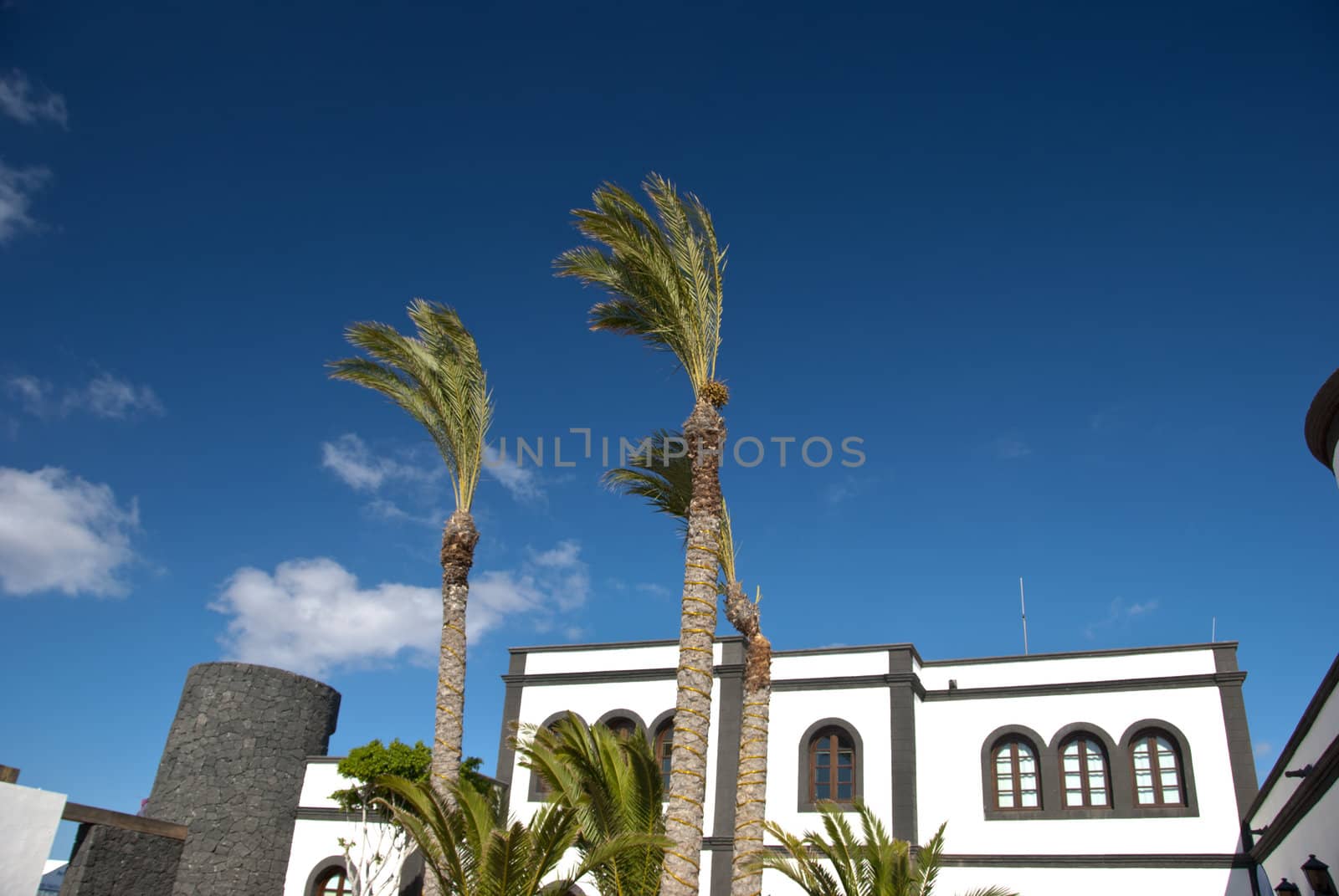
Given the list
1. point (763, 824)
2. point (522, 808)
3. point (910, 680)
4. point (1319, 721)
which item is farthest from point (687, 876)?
point (522, 808)

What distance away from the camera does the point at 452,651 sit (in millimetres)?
14172

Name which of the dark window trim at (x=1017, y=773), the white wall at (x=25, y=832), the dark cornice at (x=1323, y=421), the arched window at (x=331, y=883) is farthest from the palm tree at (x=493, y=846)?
the dark window trim at (x=1017, y=773)

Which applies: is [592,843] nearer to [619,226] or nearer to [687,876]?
[687,876]

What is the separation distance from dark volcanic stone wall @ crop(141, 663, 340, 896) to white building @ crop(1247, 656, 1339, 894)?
17659mm

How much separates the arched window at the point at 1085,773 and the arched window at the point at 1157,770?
518mm

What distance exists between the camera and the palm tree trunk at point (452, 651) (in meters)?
13.5

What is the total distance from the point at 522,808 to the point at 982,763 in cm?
950

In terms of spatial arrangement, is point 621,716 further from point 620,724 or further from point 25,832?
point 25,832

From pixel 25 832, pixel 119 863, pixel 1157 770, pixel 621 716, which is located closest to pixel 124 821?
pixel 119 863

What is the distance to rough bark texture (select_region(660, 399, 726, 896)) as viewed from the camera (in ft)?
32.9

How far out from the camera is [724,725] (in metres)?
20.1

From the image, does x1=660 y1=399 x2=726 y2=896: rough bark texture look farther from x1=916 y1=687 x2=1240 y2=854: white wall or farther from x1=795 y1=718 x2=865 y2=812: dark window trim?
x1=916 y1=687 x2=1240 y2=854: white wall

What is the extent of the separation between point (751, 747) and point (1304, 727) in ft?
21.1

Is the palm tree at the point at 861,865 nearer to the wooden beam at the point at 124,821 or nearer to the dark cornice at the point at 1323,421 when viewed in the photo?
the dark cornice at the point at 1323,421
